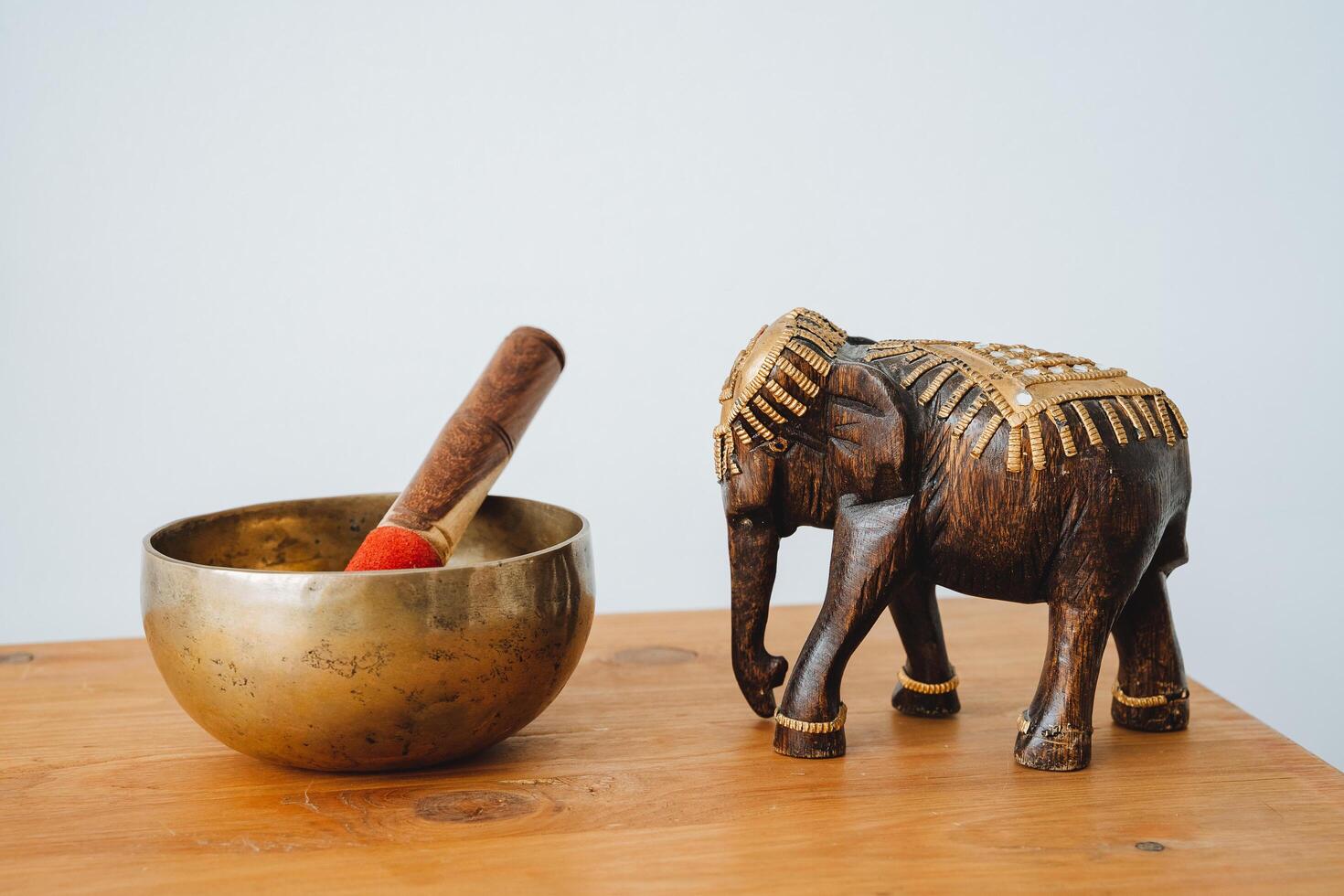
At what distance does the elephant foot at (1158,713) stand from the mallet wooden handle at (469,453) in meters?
0.47

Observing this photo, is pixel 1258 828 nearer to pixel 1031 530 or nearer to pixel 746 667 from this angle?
pixel 1031 530

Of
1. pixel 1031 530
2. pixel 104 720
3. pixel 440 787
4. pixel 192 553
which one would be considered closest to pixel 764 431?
pixel 1031 530

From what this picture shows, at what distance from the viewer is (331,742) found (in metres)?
0.80

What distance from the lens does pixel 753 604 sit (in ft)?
3.02

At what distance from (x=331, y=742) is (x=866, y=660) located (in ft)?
1.62

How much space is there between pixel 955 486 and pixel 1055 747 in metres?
0.18

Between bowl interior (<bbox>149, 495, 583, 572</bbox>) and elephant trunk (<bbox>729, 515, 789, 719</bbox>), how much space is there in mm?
128

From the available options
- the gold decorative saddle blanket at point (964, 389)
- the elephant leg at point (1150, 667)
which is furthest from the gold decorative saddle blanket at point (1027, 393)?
the elephant leg at point (1150, 667)

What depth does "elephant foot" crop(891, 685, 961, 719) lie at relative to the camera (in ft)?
3.18

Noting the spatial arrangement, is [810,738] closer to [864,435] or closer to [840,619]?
[840,619]

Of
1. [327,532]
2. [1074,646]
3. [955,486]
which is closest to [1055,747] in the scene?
[1074,646]

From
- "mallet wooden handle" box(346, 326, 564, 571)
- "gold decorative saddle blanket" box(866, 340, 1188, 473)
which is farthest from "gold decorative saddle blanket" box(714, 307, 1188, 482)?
"mallet wooden handle" box(346, 326, 564, 571)

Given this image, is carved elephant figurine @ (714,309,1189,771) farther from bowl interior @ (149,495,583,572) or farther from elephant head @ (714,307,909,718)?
bowl interior @ (149,495,583,572)

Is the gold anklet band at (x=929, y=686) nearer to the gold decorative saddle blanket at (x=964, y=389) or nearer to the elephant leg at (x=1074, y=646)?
the elephant leg at (x=1074, y=646)
